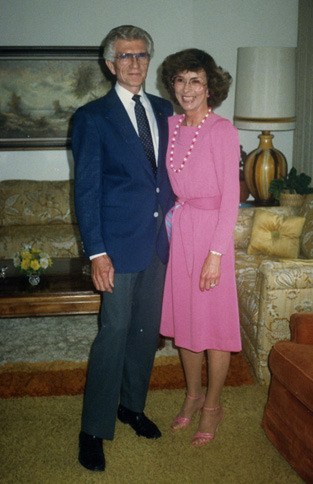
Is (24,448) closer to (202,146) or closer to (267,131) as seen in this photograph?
(202,146)

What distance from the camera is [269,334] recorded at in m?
2.23

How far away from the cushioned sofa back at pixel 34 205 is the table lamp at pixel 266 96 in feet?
5.27

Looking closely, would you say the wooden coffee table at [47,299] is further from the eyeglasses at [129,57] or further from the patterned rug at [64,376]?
the eyeglasses at [129,57]

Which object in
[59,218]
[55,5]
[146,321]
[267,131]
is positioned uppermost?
[55,5]

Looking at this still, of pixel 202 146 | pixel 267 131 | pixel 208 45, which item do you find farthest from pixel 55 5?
pixel 202 146

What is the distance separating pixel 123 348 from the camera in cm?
174

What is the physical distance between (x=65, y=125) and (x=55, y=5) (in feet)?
3.26

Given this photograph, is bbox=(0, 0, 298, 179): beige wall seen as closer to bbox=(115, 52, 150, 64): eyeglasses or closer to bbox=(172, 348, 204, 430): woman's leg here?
bbox=(115, 52, 150, 64): eyeglasses

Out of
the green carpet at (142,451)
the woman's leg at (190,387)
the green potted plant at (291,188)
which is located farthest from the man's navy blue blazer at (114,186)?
the green potted plant at (291,188)

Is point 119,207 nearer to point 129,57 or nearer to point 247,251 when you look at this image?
point 129,57

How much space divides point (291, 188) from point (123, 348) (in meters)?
2.20

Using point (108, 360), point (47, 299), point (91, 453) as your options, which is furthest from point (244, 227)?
point (91, 453)

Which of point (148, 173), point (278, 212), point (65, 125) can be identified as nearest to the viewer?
point (148, 173)

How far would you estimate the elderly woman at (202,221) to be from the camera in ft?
5.47
